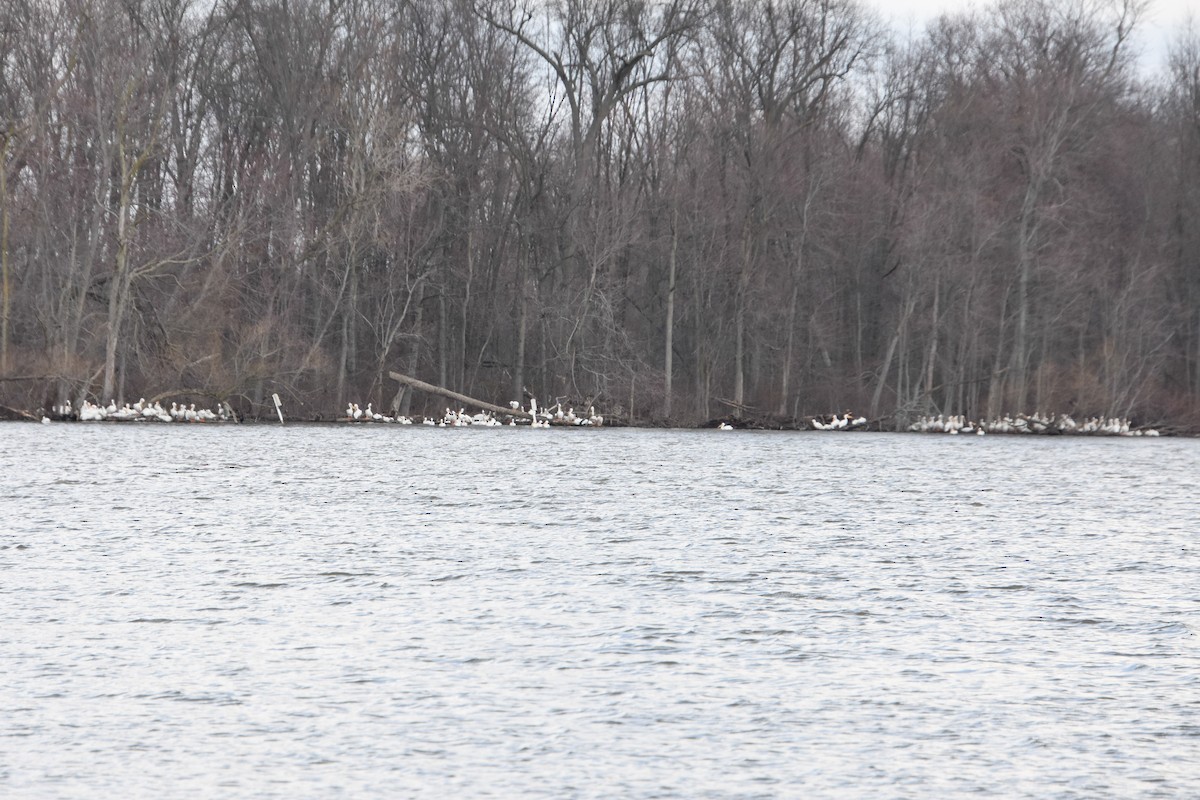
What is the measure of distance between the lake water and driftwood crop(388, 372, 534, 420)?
2493cm

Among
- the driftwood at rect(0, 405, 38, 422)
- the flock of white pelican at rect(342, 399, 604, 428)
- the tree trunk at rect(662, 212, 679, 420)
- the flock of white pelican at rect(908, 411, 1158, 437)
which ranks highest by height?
the tree trunk at rect(662, 212, 679, 420)

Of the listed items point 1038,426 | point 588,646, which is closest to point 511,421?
point 1038,426

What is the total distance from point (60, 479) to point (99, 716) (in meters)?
15.4

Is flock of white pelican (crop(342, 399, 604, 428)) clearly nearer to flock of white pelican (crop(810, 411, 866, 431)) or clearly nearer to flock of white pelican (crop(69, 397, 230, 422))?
flock of white pelican (crop(69, 397, 230, 422))

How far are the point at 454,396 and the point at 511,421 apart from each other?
208 cm

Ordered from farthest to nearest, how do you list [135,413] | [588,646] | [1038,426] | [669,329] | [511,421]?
[669,329], [511,421], [1038,426], [135,413], [588,646]

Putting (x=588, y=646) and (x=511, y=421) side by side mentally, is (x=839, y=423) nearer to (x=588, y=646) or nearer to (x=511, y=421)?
(x=511, y=421)

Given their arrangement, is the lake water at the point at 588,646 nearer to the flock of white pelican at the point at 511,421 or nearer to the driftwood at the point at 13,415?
the driftwood at the point at 13,415

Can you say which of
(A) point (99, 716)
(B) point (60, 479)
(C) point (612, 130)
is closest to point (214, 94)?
(C) point (612, 130)

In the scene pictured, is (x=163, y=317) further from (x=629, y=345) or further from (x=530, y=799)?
(x=530, y=799)

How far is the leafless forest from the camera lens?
4309 cm

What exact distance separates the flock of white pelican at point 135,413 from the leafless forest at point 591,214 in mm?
678

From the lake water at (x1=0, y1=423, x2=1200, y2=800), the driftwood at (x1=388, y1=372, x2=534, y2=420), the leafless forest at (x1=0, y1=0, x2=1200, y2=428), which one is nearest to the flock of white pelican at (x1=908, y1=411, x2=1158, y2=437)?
the leafless forest at (x1=0, y1=0, x2=1200, y2=428)

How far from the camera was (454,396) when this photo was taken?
47406mm
